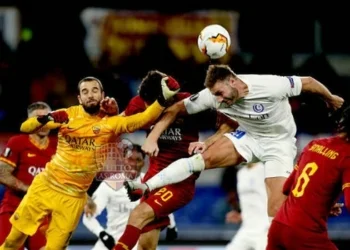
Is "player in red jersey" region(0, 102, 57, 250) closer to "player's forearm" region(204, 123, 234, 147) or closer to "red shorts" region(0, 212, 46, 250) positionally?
"red shorts" region(0, 212, 46, 250)

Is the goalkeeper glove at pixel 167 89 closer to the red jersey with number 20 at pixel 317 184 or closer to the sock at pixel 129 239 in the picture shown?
the sock at pixel 129 239

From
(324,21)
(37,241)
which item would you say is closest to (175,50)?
(324,21)

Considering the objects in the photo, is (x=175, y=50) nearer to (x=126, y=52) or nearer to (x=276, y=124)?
(x=126, y=52)

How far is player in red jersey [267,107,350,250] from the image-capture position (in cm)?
815

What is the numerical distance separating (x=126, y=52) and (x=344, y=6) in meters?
3.06

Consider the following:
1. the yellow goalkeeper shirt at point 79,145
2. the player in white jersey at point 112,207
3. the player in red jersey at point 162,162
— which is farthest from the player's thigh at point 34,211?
the player in white jersey at point 112,207

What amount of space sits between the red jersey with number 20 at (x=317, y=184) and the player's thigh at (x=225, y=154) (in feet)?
5.92

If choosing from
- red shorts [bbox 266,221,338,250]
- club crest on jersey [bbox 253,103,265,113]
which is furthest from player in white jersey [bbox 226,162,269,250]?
red shorts [bbox 266,221,338,250]

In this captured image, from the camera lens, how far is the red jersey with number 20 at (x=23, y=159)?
36.8ft

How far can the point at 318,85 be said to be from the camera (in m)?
10.1

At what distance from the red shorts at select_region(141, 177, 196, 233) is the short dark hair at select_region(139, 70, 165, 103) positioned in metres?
0.78

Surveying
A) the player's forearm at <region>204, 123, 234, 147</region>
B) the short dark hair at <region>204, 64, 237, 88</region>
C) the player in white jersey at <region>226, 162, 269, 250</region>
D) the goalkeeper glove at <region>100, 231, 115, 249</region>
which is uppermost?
the short dark hair at <region>204, 64, 237, 88</region>

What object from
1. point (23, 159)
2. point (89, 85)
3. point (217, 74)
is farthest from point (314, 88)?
point (23, 159)

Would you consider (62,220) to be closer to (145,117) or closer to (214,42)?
(145,117)
